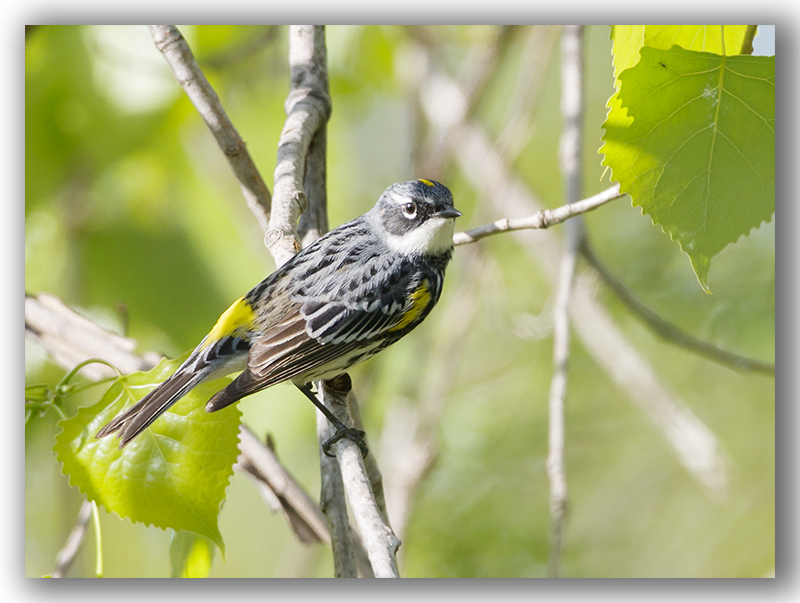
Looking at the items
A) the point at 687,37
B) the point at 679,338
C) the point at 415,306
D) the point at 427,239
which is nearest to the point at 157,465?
the point at 415,306

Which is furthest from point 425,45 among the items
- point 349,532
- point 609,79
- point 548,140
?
point 349,532

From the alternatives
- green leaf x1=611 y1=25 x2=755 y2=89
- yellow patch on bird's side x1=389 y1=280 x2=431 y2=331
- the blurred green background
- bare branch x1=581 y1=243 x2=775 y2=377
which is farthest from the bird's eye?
the blurred green background

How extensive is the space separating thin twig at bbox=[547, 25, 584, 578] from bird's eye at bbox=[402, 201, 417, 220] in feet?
1.75

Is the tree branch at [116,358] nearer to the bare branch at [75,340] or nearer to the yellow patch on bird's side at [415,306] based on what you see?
the bare branch at [75,340]

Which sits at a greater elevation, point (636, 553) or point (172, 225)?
point (172, 225)

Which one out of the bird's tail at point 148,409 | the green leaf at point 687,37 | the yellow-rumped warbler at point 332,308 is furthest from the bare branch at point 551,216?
the bird's tail at point 148,409

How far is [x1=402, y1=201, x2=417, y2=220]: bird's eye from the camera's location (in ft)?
7.53

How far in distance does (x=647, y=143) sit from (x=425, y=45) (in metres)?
1.87

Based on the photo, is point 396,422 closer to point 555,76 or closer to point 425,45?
point 425,45

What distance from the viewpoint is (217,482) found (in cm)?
189

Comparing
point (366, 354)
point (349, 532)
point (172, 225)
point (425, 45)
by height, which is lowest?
point (349, 532)

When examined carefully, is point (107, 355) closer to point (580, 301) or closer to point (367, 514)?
point (367, 514)

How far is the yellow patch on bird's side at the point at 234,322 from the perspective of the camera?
7.09ft

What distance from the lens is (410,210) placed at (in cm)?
231
